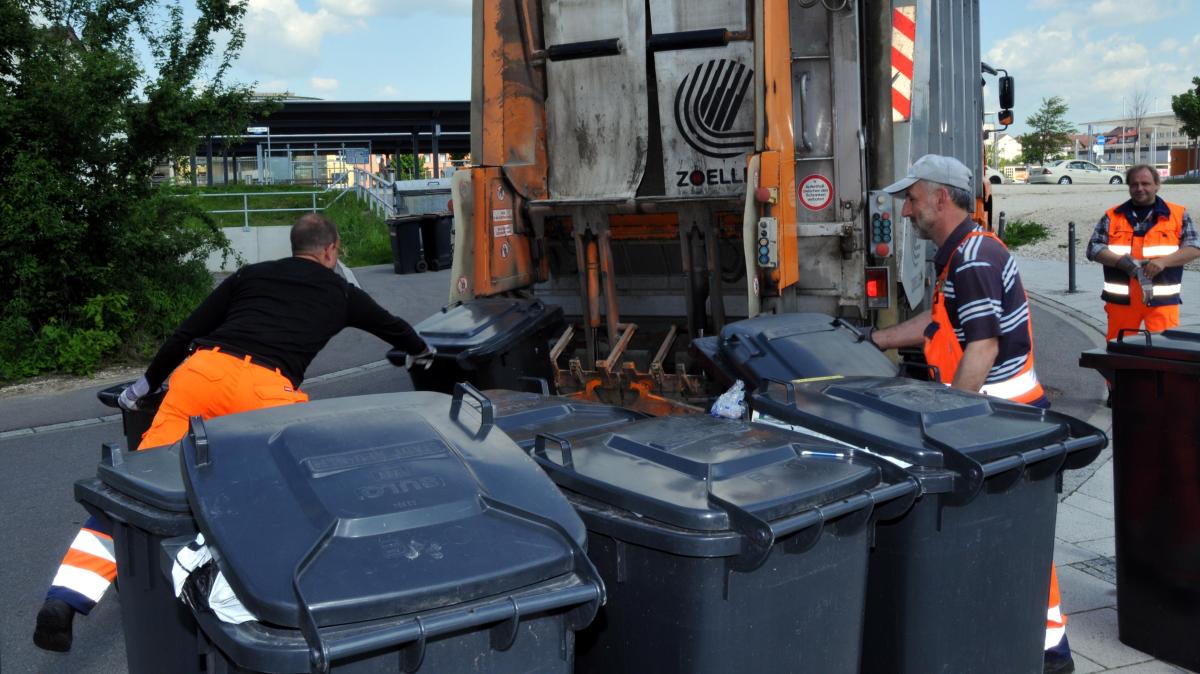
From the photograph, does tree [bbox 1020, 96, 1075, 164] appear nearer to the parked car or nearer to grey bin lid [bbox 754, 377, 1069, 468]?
the parked car

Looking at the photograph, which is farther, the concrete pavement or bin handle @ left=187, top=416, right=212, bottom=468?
the concrete pavement

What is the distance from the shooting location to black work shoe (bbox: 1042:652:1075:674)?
11.7ft

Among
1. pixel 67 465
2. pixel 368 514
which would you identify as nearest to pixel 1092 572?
pixel 368 514

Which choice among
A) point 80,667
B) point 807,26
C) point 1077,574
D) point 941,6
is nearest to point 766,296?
point 807,26

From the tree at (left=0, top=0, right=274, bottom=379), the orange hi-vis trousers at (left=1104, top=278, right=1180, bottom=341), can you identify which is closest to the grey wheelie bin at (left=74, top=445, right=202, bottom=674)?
the orange hi-vis trousers at (left=1104, top=278, right=1180, bottom=341)

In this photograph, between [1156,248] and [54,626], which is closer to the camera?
[54,626]

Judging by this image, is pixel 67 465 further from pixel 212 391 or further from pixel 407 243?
pixel 407 243

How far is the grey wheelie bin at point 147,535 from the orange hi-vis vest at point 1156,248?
6.17 metres

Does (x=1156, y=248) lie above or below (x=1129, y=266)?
above

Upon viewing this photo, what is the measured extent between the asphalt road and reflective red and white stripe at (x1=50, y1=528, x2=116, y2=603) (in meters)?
0.50

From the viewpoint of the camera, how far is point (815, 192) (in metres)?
6.26

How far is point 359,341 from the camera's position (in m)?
11.7

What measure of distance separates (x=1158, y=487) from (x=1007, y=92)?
7027 mm

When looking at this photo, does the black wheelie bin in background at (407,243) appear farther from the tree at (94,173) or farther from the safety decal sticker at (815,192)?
the safety decal sticker at (815,192)
